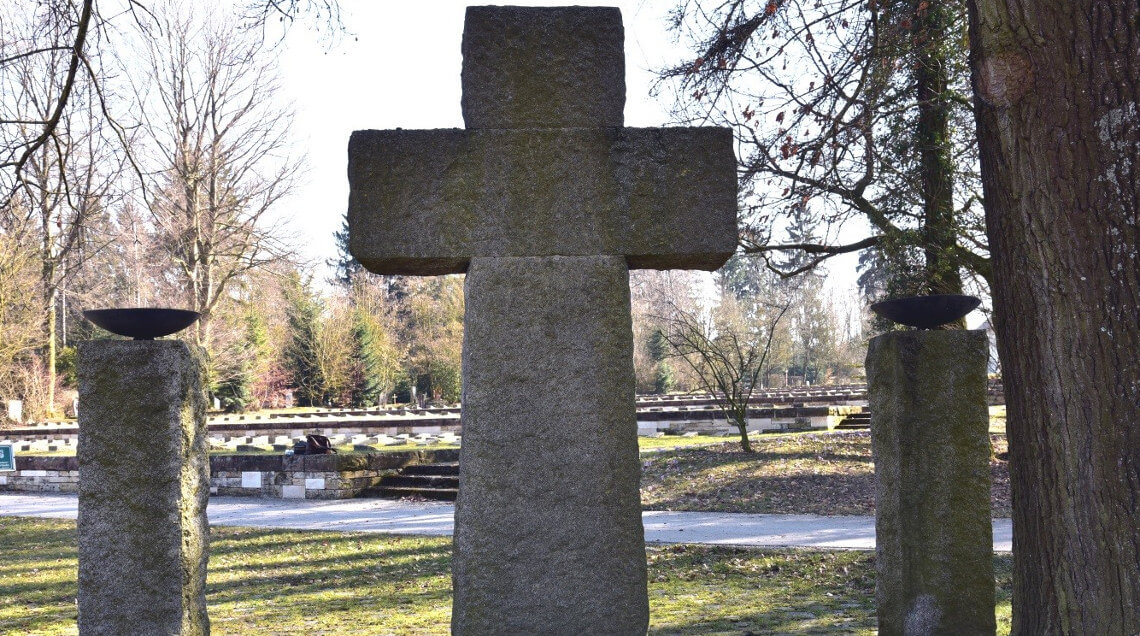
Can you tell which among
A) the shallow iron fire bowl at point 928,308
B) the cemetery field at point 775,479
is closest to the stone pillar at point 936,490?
the shallow iron fire bowl at point 928,308

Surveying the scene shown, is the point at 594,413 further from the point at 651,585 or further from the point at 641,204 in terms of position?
the point at 651,585

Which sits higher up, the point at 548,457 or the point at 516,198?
the point at 516,198

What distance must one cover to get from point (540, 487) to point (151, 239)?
34.3 metres

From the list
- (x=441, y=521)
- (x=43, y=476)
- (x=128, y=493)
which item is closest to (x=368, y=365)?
(x=43, y=476)

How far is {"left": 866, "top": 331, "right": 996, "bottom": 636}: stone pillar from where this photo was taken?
4.45 metres

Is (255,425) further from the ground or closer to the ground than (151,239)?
closer to the ground

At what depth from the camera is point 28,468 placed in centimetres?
1744

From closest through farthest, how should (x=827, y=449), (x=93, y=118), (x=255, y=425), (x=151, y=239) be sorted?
(x=93, y=118)
(x=827, y=449)
(x=255, y=425)
(x=151, y=239)

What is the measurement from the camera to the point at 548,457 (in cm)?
325

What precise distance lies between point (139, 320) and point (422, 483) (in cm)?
1058

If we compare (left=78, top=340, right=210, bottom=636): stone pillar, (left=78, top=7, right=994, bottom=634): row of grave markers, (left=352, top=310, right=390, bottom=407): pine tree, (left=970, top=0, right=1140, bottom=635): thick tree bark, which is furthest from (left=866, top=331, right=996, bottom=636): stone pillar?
(left=352, top=310, right=390, bottom=407): pine tree

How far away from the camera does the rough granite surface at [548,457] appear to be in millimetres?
3225

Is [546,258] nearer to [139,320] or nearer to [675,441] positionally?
[139,320]

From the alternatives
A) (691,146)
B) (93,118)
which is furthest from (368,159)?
(93,118)
